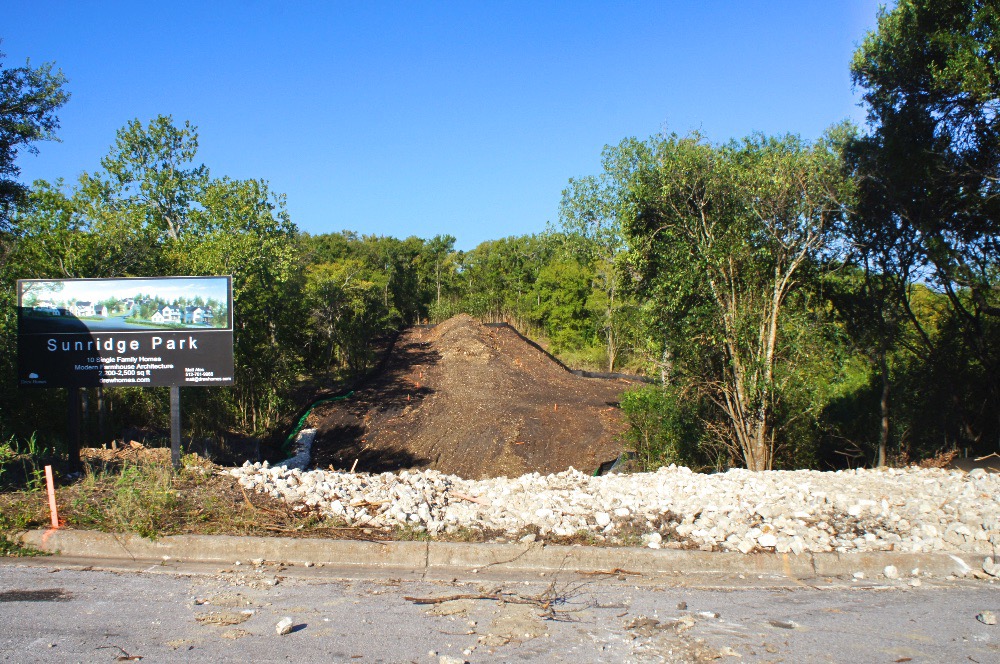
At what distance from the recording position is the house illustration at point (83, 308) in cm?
900

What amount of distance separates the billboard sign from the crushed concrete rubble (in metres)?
1.86

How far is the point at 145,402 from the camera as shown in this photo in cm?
1795

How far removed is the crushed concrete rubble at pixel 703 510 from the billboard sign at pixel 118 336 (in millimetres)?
1857

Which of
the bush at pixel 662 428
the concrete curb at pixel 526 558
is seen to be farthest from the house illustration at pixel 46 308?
the bush at pixel 662 428

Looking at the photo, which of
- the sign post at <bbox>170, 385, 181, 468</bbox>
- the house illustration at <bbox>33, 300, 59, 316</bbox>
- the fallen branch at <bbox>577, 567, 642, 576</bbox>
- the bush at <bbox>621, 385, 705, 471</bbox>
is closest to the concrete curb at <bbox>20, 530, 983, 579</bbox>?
the fallen branch at <bbox>577, 567, 642, 576</bbox>

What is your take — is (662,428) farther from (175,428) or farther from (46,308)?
(46,308)

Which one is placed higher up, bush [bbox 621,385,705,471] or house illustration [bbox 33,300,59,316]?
house illustration [bbox 33,300,59,316]

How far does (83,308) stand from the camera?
29.6 ft

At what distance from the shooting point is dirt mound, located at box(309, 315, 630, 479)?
62.8ft

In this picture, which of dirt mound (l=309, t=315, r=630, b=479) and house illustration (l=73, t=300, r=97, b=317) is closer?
house illustration (l=73, t=300, r=97, b=317)

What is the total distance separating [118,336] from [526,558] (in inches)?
239

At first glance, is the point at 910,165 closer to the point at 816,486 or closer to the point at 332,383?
the point at 816,486

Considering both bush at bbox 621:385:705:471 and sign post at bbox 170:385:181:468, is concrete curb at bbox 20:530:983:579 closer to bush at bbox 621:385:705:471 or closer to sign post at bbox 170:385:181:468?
sign post at bbox 170:385:181:468

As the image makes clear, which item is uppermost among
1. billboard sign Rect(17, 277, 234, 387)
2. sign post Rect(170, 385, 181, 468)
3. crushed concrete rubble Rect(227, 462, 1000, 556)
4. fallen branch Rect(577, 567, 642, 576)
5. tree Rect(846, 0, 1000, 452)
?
tree Rect(846, 0, 1000, 452)
